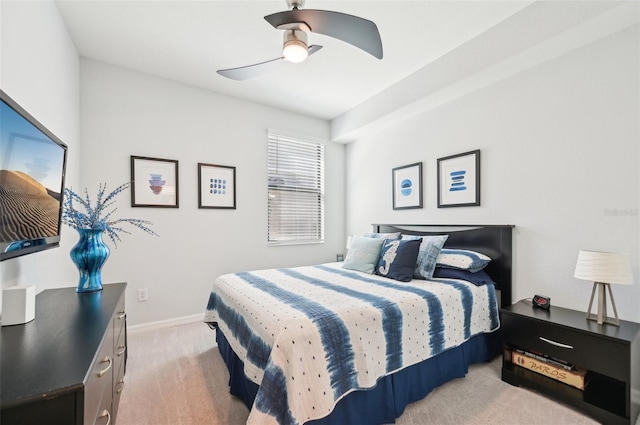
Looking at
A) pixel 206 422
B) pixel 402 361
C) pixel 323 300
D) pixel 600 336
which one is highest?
pixel 323 300

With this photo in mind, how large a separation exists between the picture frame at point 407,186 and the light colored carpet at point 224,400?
1.79 meters

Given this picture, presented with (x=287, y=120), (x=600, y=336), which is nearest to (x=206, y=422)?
(x=600, y=336)

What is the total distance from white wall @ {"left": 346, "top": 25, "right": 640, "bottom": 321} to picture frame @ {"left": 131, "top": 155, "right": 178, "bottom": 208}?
2999 millimetres

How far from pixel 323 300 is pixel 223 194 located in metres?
2.24

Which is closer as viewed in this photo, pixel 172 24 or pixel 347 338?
pixel 347 338

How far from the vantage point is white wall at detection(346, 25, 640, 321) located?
1.93 m

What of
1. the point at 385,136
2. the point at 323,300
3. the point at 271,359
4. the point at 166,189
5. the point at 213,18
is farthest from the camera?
the point at 385,136

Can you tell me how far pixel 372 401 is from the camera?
5.22 ft

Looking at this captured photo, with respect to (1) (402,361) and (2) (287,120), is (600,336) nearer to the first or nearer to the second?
(1) (402,361)

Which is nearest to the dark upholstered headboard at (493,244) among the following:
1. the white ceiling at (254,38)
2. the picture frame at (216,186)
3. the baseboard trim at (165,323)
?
the white ceiling at (254,38)

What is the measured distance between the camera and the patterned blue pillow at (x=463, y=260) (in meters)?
2.40

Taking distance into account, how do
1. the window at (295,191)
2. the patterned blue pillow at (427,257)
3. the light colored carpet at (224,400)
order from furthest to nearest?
the window at (295,191)
the patterned blue pillow at (427,257)
the light colored carpet at (224,400)

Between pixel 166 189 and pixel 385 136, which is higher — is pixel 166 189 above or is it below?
below

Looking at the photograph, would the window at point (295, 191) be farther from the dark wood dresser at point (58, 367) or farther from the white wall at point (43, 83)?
the dark wood dresser at point (58, 367)
